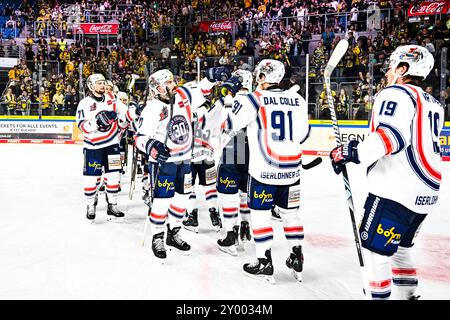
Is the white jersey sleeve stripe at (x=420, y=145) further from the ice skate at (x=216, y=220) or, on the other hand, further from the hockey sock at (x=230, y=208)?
the ice skate at (x=216, y=220)

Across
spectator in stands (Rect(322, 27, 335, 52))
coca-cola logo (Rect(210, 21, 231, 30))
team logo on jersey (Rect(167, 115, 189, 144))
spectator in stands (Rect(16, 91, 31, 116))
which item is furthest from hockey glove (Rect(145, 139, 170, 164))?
coca-cola logo (Rect(210, 21, 231, 30))

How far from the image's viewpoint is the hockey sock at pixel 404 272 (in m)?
2.75

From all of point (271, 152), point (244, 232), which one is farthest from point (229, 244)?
point (271, 152)

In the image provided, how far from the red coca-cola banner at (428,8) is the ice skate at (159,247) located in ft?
34.1

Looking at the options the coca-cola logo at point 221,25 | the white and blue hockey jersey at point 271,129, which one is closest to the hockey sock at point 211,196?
the white and blue hockey jersey at point 271,129

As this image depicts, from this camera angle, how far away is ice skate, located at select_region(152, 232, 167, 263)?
4.03 meters

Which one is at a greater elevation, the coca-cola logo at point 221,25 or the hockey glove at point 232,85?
the coca-cola logo at point 221,25

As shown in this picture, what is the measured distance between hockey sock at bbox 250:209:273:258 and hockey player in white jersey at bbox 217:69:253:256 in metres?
0.72

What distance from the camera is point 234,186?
4.48m

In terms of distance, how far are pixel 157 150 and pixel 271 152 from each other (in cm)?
90

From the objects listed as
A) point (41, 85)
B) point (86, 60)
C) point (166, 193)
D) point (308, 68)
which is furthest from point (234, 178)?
point (86, 60)

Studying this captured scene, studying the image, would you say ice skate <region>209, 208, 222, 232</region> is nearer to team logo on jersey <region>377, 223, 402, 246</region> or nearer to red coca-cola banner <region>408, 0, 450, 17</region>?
team logo on jersey <region>377, 223, 402, 246</region>

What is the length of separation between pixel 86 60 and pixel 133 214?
1222cm
